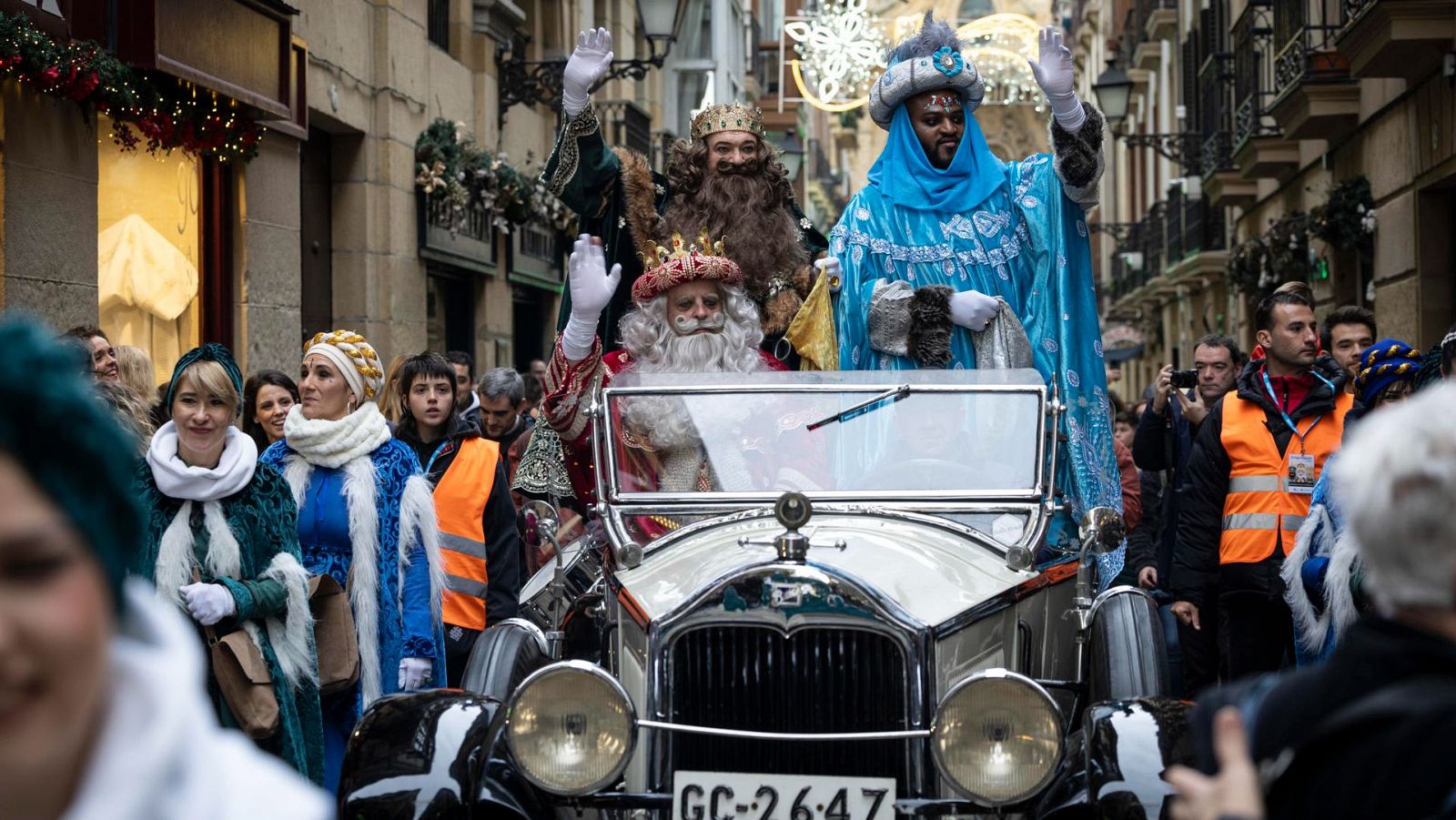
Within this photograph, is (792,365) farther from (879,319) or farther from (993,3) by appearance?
(993,3)

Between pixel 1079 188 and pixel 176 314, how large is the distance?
585cm

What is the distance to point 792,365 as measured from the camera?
6.68 m

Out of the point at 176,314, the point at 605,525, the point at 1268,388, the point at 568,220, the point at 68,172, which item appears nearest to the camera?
the point at 605,525

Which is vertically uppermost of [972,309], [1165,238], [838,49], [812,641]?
[838,49]

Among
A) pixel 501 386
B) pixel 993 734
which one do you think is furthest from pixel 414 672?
pixel 501 386

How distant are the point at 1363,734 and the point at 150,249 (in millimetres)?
9169

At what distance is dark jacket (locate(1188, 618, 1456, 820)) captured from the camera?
2.03m

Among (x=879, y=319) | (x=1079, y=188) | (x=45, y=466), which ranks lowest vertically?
(x=45, y=466)

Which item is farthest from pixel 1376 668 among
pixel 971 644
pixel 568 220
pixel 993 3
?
pixel 993 3

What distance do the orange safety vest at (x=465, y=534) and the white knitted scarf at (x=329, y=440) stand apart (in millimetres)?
957

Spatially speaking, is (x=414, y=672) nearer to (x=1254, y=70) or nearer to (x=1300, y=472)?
(x=1300, y=472)

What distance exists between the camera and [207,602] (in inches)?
195

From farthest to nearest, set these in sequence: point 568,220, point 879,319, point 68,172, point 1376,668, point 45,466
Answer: point 568,220 → point 68,172 → point 879,319 → point 1376,668 → point 45,466

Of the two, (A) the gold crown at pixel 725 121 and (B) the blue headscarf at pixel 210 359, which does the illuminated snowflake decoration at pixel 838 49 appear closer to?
(A) the gold crown at pixel 725 121
